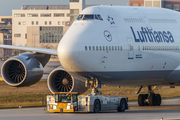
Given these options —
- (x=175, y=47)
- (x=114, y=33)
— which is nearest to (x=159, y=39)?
(x=175, y=47)

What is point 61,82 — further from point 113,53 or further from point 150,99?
point 150,99

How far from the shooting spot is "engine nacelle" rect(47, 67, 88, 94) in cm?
2815

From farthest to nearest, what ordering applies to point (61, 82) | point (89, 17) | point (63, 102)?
point (61, 82) < point (63, 102) < point (89, 17)

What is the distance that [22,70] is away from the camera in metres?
28.8

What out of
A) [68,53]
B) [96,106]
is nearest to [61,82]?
[96,106]

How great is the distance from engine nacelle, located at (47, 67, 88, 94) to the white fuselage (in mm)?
3223

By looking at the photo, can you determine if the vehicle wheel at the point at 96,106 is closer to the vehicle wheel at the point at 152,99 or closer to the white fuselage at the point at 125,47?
the white fuselage at the point at 125,47

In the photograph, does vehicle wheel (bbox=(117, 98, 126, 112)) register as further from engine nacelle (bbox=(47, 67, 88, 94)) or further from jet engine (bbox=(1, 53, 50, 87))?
jet engine (bbox=(1, 53, 50, 87))

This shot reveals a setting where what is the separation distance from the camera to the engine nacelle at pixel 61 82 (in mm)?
28152

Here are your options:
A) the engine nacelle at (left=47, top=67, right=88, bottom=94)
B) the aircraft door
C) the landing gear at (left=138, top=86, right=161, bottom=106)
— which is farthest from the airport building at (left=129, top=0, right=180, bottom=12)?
the aircraft door

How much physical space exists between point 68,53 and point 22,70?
6694mm

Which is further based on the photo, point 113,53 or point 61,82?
point 61,82

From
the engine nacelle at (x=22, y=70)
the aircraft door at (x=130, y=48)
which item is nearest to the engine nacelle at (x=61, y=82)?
the engine nacelle at (x=22, y=70)

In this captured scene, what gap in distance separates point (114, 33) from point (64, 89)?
627 centimetres
